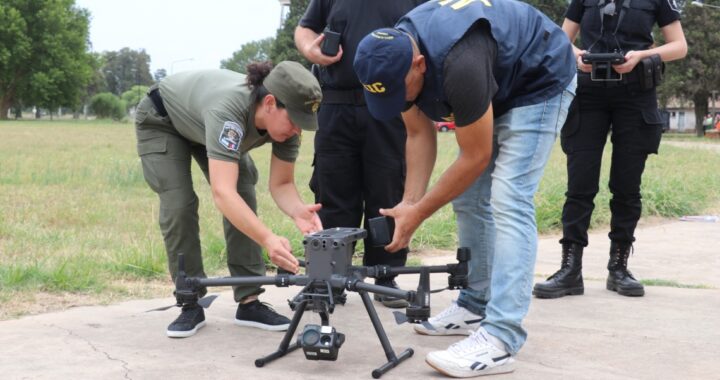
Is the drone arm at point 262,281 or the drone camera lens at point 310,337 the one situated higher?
the drone arm at point 262,281

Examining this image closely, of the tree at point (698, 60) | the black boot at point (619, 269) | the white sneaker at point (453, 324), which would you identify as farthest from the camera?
the tree at point (698, 60)

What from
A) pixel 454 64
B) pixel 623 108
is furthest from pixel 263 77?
pixel 623 108

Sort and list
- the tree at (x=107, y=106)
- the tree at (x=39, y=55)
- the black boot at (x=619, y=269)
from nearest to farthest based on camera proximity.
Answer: the black boot at (x=619, y=269), the tree at (x=39, y=55), the tree at (x=107, y=106)

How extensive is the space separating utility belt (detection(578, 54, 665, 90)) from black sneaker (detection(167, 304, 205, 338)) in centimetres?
251

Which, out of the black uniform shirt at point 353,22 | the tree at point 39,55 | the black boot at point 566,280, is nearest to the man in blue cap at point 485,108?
the black uniform shirt at point 353,22

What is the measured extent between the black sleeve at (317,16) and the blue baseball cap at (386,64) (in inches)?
74.5

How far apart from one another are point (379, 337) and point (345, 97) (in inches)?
66.1

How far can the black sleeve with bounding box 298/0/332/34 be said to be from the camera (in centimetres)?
496

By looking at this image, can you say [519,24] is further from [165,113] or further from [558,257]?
[558,257]

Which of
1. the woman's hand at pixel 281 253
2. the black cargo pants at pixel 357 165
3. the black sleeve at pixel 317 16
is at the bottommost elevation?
the woman's hand at pixel 281 253

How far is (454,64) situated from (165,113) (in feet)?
5.65

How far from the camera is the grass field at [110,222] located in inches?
200

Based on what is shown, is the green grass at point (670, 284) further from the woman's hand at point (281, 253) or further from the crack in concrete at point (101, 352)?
the crack in concrete at point (101, 352)

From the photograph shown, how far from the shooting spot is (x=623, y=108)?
493 cm
